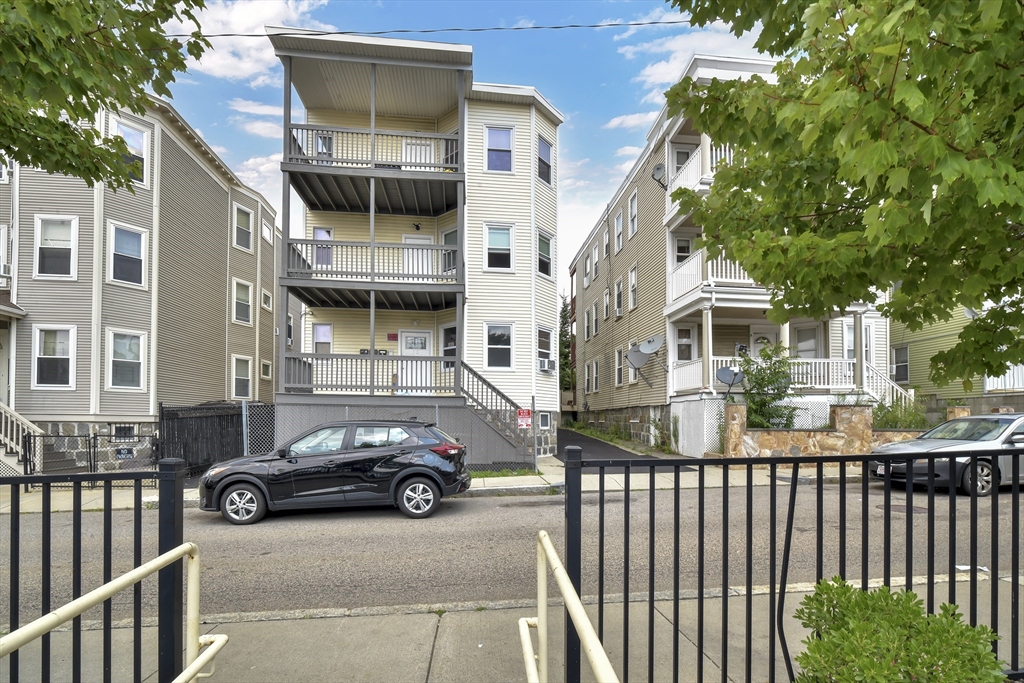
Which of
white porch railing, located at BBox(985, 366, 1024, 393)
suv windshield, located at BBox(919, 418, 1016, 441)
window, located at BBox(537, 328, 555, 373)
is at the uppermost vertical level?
window, located at BBox(537, 328, 555, 373)

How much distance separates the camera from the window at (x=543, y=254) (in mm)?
19119

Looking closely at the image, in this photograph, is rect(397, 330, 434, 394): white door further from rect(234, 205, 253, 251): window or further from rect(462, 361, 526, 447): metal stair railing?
rect(234, 205, 253, 251): window

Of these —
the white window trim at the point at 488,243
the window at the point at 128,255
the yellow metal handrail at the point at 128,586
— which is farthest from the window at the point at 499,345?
the yellow metal handrail at the point at 128,586

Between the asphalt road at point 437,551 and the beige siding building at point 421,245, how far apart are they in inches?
230

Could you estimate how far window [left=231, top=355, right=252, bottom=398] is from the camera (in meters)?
22.4

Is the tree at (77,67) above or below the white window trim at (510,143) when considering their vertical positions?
below

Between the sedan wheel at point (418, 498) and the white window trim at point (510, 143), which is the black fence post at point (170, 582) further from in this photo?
the white window trim at point (510, 143)

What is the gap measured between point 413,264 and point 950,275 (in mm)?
14715

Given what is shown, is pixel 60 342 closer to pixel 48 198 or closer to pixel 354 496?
pixel 48 198

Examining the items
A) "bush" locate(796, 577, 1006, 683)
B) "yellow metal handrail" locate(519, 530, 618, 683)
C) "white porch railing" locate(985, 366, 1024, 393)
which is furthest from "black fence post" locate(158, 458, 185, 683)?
"white porch railing" locate(985, 366, 1024, 393)

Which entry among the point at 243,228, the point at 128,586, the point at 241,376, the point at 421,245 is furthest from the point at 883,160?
the point at 243,228

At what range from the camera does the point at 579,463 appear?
9.48ft

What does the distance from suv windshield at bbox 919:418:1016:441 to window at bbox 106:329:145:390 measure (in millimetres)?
20300

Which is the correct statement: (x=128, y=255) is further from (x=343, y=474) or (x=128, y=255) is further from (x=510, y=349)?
(x=343, y=474)
